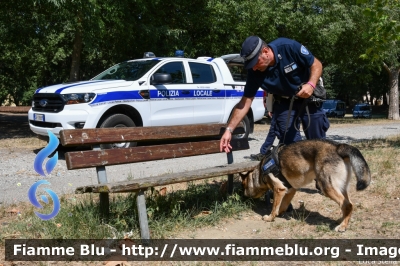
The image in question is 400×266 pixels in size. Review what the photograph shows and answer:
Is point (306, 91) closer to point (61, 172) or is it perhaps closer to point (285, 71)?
point (285, 71)

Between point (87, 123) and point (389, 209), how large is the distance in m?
5.27

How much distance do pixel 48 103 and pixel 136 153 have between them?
14.7ft

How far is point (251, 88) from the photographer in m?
4.65

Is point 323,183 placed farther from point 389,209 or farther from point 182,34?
point 182,34

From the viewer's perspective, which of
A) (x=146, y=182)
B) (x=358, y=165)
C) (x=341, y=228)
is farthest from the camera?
(x=341, y=228)

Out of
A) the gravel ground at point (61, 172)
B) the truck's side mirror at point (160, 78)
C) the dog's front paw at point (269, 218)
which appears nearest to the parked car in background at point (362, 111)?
the gravel ground at point (61, 172)

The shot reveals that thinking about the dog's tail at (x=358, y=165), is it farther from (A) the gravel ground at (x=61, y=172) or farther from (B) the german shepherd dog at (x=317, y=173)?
(A) the gravel ground at (x=61, y=172)

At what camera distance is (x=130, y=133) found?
438 cm

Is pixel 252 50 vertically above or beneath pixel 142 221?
above

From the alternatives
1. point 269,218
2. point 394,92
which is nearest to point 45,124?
point 269,218

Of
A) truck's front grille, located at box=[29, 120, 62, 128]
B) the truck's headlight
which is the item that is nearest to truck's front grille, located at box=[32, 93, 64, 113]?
the truck's headlight

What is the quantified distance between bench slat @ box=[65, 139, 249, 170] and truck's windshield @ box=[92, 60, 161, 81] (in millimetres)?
3970

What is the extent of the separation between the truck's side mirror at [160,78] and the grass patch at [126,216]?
11.9ft

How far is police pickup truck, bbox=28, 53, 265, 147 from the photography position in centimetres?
788
